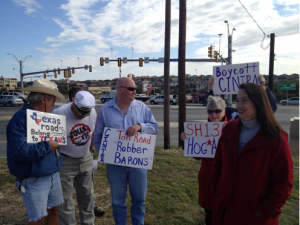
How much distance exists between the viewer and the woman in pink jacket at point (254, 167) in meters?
1.71

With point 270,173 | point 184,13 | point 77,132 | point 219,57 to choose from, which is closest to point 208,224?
point 270,173

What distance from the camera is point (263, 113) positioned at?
179 centimetres

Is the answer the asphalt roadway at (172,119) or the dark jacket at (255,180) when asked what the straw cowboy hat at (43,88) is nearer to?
the dark jacket at (255,180)

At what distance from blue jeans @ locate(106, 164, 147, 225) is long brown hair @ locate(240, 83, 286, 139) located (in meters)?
1.57

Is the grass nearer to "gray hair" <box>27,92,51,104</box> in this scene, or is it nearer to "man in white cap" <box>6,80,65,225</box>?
"man in white cap" <box>6,80,65,225</box>

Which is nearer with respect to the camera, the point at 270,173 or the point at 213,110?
the point at 270,173

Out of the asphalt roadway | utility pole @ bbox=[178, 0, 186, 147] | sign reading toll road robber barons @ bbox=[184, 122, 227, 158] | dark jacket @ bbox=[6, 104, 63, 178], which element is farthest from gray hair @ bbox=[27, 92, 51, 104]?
the asphalt roadway

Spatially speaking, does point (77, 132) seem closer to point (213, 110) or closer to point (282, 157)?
point (213, 110)

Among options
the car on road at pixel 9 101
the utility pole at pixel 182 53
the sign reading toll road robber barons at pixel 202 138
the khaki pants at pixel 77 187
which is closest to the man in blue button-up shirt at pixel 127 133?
the khaki pants at pixel 77 187

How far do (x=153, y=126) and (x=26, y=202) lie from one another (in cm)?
162

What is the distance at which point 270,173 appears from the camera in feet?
5.81

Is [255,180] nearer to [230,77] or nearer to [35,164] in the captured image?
[35,164]

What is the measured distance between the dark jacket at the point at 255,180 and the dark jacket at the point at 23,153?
1704mm

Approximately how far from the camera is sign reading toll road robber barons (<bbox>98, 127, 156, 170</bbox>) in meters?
2.79
